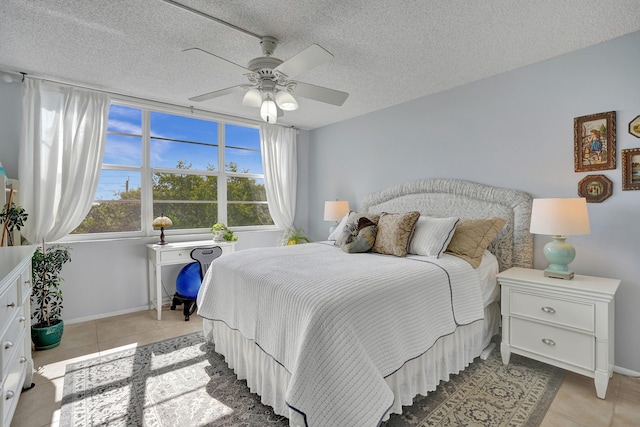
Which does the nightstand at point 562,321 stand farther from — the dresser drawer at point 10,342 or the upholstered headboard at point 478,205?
the dresser drawer at point 10,342

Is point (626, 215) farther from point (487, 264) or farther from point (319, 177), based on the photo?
point (319, 177)

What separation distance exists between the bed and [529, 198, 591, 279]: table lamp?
15.6 inches

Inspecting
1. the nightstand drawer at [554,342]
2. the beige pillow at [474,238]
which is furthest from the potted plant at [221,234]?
the nightstand drawer at [554,342]

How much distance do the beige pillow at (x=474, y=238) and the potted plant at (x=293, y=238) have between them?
95.7 inches

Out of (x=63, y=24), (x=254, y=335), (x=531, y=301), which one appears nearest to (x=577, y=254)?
(x=531, y=301)

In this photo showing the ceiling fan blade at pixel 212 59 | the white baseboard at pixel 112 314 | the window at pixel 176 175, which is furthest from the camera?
the window at pixel 176 175

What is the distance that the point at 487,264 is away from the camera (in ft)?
8.29

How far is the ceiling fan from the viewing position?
195 cm

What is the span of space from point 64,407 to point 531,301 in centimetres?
309

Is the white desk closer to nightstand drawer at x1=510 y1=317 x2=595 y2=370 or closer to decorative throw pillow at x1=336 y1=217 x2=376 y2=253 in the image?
decorative throw pillow at x1=336 y1=217 x2=376 y2=253

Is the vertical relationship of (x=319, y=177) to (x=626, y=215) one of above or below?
above

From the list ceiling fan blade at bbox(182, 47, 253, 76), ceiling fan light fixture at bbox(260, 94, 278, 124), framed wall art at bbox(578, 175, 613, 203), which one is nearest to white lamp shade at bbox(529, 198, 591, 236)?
framed wall art at bbox(578, 175, 613, 203)

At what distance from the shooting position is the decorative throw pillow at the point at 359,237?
9.18 feet

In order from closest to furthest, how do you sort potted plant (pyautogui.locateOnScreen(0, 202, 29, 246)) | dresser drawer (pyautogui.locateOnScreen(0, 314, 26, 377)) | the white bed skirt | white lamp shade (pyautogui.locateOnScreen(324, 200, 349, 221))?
dresser drawer (pyautogui.locateOnScreen(0, 314, 26, 377))
the white bed skirt
potted plant (pyautogui.locateOnScreen(0, 202, 29, 246))
white lamp shade (pyautogui.locateOnScreen(324, 200, 349, 221))
